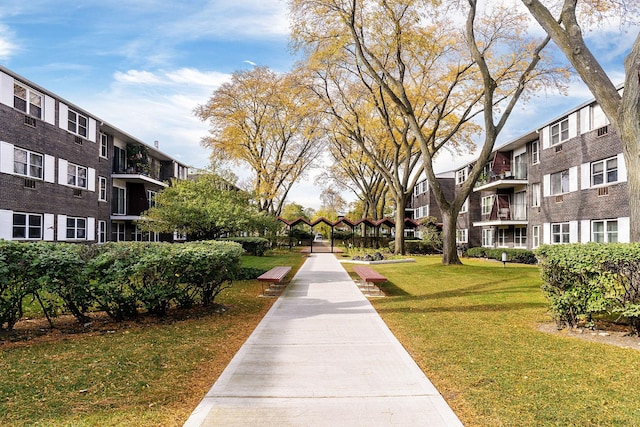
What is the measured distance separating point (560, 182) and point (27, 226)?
28.4 meters

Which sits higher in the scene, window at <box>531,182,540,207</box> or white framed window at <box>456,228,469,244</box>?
window at <box>531,182,540,207</box>

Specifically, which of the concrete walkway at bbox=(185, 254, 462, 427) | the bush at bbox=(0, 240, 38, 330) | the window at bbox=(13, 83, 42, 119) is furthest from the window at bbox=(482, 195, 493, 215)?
the bush at bbox=(0, 240, 38, 330)

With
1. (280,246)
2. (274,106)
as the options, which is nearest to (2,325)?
(274,106)

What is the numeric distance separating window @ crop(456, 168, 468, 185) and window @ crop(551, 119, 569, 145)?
14184 mm

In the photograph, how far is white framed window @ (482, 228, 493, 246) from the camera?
119 feet

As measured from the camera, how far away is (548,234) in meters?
26.5

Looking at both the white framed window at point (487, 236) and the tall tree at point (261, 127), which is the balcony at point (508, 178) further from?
the tall tree at point (261, 127)

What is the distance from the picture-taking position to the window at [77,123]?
23.9 metres

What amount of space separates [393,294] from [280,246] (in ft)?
117

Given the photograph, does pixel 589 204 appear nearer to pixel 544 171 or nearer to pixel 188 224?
pixel 544 171

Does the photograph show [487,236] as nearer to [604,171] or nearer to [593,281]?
[604,171]

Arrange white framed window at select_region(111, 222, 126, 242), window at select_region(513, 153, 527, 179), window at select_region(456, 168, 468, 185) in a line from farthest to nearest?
1. window at select_region(456, 168, 468, 185)
2. white framed window at select_region(111, 222, 126, 242)
3. window at select_region(513, 153, 527, 179)

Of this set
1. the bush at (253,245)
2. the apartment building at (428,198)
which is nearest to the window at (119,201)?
the bush at (253,245)

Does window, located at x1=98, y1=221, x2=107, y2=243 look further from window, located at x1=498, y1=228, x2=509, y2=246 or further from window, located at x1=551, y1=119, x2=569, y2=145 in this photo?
window, located at x1=498, y1=228, x2=509, y2=246
